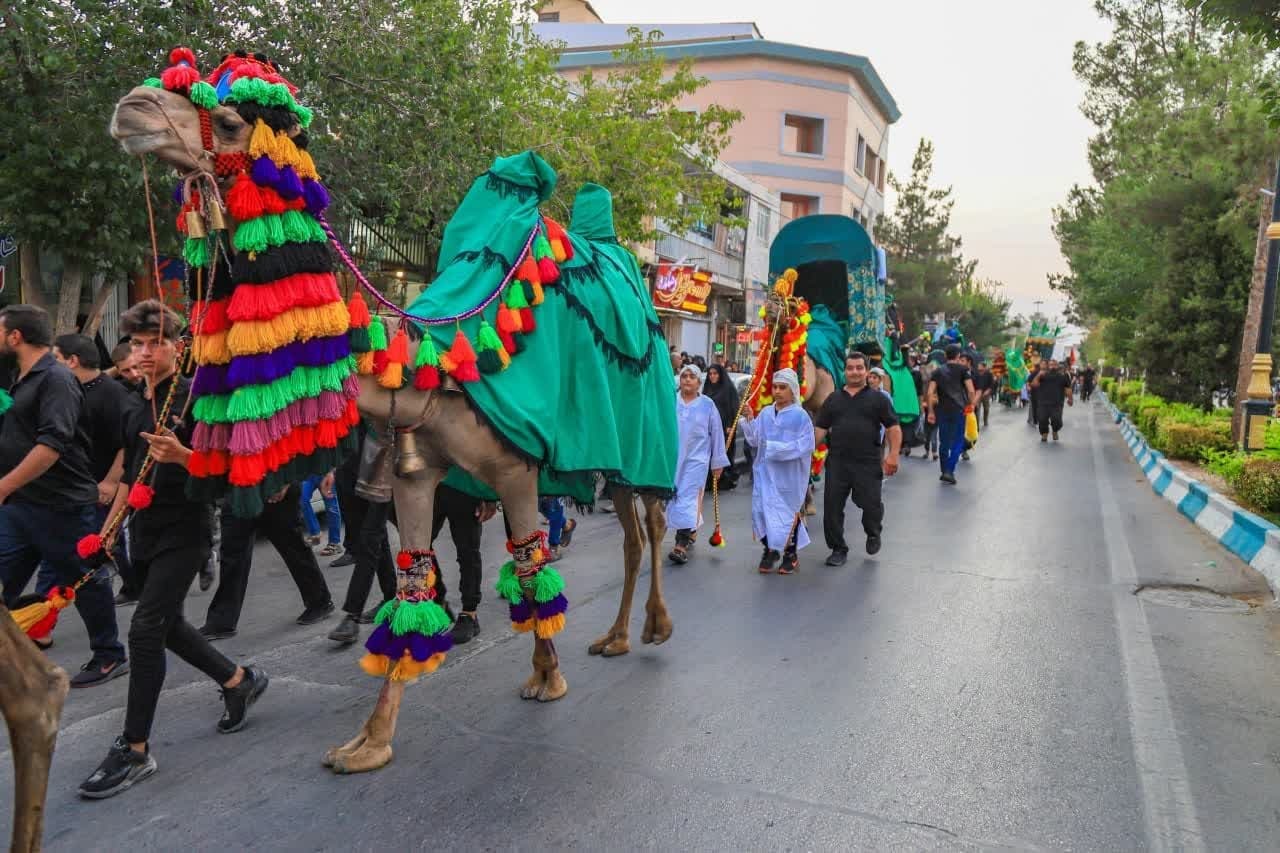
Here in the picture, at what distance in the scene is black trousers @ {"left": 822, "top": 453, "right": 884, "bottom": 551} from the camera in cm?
877

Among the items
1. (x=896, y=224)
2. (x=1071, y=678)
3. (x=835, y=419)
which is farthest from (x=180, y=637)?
(x=896, y=224)

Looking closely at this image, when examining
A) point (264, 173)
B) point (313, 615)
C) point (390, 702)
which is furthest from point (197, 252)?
point (313, 615)

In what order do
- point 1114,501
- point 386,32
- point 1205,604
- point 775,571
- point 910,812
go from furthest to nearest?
point 1114,501 → point 386,32 → point 775,571 → point 1205,604 → point 910,812

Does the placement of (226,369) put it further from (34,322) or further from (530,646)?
(530,646)

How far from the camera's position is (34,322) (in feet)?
16.9

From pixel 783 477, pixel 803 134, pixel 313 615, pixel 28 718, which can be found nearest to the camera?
pixel 28 718

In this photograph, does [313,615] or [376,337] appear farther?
[313,615]

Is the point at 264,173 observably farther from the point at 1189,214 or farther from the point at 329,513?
the point at 1189,214

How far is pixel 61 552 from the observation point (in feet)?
17.1

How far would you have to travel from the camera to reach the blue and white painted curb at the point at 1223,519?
8.21m

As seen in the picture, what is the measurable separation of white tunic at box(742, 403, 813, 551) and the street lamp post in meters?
7.99

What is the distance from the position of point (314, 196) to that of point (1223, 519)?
33.5ft

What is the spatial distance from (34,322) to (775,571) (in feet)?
18.7

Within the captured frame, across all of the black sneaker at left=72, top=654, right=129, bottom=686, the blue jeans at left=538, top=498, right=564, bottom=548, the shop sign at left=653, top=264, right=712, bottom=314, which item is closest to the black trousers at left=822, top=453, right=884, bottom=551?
the blue jeans at left=538, top=498, right=564, bottom=548
